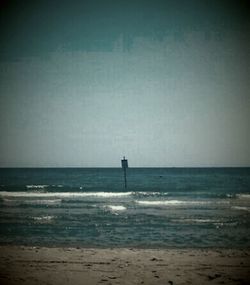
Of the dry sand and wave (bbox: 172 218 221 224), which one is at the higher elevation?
the dry sand

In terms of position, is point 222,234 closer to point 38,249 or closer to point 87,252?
point 87,252

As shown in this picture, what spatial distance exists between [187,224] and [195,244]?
4.01 meters

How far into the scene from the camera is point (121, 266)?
29.2ft

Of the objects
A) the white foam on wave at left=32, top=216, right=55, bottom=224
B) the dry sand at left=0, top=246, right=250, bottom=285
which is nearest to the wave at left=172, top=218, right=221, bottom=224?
the dry sand at left=0, top=246, right=250, bottom=285

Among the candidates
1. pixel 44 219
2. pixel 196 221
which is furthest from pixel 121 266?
pixel 44 219

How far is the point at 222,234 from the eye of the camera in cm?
1473

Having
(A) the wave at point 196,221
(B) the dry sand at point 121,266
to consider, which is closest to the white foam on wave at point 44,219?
(B) the dry sand at point 121,266

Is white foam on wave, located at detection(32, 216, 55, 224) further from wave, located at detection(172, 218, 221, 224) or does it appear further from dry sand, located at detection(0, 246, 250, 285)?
wave, located at detection(172, 218, 221, 224)

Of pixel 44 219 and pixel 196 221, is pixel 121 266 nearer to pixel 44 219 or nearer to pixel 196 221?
pixel 196 221

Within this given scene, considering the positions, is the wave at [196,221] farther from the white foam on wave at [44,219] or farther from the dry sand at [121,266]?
the white foam on wave at [44,219]

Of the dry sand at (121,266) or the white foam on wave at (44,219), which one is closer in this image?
the dry sand at (121,266)

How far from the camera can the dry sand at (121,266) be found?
7.62m

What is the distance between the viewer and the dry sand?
300 inches

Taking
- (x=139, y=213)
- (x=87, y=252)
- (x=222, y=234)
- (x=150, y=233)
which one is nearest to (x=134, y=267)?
(x=87, y=252)
